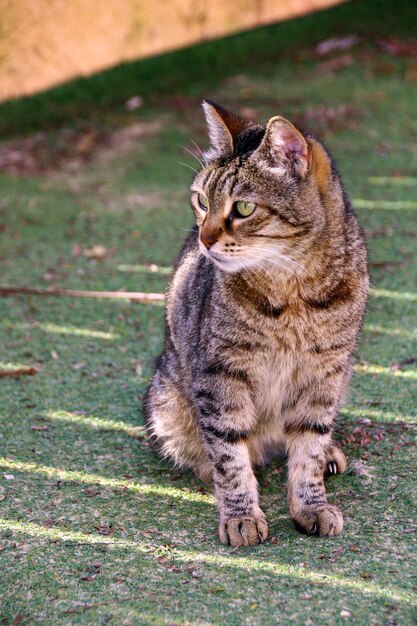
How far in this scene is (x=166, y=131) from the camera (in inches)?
244

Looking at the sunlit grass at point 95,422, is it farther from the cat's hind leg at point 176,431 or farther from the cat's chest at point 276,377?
the cat's chest at point 276,377

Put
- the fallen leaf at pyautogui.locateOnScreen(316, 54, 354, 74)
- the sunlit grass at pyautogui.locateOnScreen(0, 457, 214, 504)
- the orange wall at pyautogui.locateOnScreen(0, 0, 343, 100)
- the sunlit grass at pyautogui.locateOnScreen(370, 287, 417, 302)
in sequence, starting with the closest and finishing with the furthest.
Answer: the sunlit grass at pyautogui.locateOnScreen(0, 457, 214, 504) < the sunlit grass at pyautogui.locateOnScreen(370, 287, 417, 302) < the orange wall at pyautogui.locateOnScreen(0, 0, 343, 100) < the fallen leaf at pyautogui.locateOnScreen(316, 54, 354, 74)

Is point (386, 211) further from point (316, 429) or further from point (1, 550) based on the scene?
point (1, 550)

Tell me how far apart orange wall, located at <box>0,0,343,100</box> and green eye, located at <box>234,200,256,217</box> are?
415 cm

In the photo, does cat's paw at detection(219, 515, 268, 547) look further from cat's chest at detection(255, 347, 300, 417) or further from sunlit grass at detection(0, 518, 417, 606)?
cat's chest at detection(255, 347, 300, 417)

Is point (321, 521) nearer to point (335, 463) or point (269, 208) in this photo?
point (335, 463)

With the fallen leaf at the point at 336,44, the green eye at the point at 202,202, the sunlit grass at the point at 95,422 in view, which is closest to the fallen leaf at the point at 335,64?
the fallen leaf at the point at 336,44

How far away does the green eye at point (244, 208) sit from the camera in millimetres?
2549

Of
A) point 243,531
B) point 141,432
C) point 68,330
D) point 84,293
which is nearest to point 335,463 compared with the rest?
point 243,531

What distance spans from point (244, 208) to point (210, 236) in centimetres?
12

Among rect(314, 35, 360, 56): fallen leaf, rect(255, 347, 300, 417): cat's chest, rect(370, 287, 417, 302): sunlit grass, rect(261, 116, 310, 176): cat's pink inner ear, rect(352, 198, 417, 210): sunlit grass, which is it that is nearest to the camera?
rect(261, 116, 310, 176): cat's pink inner ear

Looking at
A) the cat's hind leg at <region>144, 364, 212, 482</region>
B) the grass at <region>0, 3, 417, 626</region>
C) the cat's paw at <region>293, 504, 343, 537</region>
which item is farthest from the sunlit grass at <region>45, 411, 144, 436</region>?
the cat's paw at <region>293, 504, 343, 537</region>

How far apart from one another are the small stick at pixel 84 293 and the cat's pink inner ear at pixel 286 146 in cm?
179

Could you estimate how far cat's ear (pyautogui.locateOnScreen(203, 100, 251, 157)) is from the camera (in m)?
2.69
